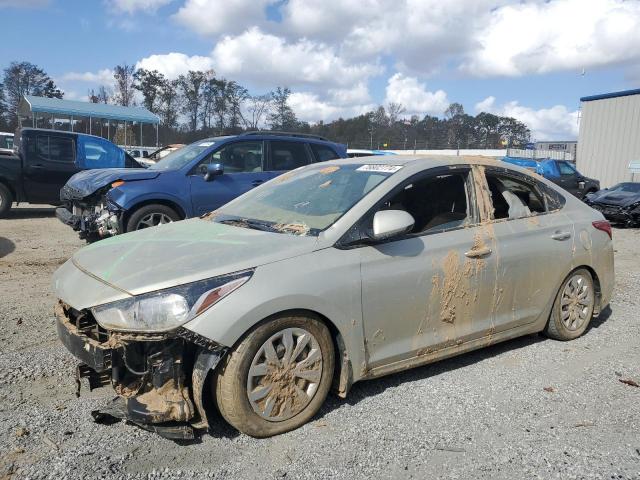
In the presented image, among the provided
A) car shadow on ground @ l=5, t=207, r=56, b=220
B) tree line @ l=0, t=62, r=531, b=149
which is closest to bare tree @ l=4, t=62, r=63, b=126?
tree line @ l=0, t=62, r=531, b=149

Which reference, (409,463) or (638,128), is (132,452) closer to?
(409,463)

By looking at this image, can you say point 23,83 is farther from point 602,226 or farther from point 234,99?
point 602,226

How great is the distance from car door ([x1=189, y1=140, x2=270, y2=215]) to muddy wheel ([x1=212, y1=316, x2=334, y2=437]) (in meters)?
5.05

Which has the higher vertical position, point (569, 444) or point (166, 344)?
point (166, 344)

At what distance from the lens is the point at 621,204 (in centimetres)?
1513

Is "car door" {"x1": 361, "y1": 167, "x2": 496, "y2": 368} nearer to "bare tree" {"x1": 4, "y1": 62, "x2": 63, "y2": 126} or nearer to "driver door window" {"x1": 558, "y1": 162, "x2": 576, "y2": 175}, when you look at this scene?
"driver door window" {"x1": 558, "y1": 162, "x2": 576, "y2": 175}

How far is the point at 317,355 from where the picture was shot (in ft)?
10.8

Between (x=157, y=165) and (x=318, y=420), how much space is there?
610 cm

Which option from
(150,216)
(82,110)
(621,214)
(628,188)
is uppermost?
(82,110)

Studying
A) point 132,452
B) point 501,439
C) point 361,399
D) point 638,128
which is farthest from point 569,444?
point 638,128

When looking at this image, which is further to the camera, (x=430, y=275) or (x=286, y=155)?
(x=286, y=155)

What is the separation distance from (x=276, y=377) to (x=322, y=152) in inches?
254

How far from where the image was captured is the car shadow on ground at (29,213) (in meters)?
12.6

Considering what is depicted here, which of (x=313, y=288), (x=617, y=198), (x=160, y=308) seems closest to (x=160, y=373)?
(x=160, y=308)
